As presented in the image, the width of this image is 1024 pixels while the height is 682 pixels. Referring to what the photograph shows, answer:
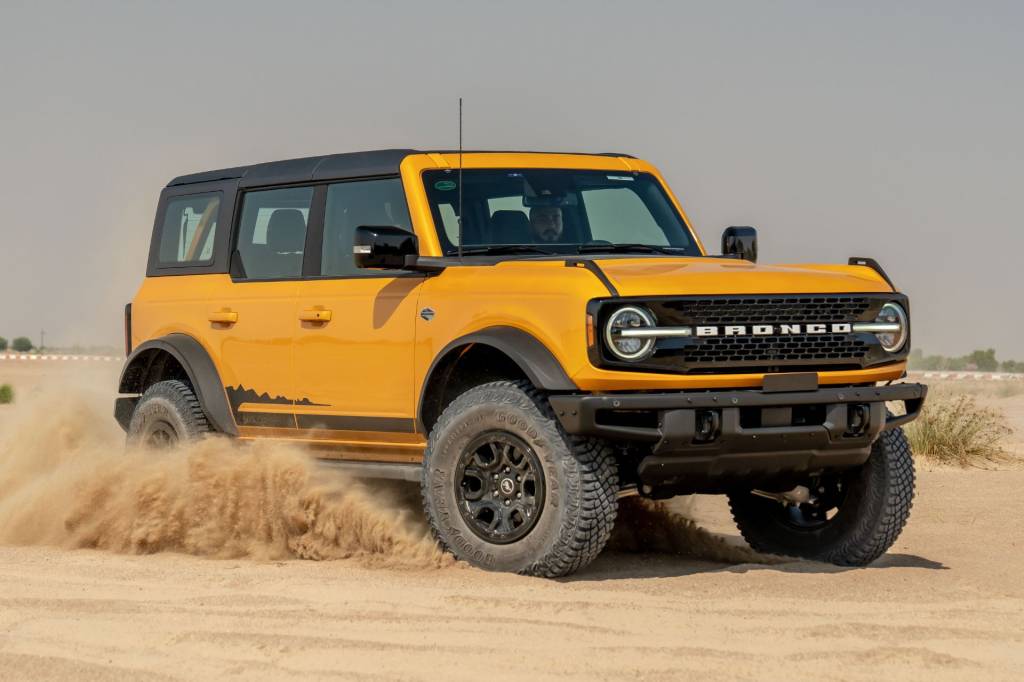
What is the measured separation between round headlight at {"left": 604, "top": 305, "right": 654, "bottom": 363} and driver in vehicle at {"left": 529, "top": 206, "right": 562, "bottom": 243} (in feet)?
5.04

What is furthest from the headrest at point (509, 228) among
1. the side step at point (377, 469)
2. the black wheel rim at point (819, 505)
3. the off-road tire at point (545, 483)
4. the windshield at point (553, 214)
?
the black wheel rim at point (819, 505)

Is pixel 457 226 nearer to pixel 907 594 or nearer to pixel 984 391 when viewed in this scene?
pixel 907 594

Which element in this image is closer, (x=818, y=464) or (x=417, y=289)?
(x=818, y=464)

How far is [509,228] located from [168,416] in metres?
2.44

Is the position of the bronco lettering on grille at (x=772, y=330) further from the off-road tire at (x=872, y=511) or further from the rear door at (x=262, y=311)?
the rear door at (x=262, y=311)

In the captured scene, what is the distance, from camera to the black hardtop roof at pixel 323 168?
8.48 m

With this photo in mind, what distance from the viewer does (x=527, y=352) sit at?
23.3ft

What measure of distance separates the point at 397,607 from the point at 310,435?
2283 mm

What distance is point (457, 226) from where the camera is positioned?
8.20 metres

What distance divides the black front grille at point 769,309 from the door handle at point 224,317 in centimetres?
298

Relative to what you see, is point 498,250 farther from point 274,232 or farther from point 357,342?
point 274,232

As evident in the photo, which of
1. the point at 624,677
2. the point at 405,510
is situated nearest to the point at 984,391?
the point at 405,510

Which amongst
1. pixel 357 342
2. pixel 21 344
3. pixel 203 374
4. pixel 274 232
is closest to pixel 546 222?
pixel 357 342

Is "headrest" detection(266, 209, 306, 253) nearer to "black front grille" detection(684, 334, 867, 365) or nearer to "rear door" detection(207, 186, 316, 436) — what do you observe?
"rear door" detection(207, 186, 316, 436)
